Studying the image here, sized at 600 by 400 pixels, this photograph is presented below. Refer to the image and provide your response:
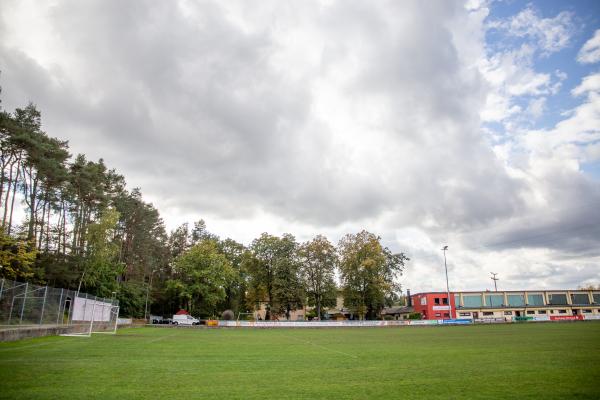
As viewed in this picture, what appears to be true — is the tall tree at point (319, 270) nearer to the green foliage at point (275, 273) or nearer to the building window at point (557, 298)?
the green foliage at point (275, 273)

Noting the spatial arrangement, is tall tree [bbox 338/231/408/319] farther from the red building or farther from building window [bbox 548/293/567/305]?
building window [bbox 548/293/567/305]

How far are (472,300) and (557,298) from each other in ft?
68.0

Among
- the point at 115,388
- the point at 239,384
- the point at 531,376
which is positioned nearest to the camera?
the point at 115,388

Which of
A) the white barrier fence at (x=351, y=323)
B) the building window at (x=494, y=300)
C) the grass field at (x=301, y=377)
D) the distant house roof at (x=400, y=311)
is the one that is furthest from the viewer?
the distant house roof at (x=400, y=311)

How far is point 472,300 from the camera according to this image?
83.3m

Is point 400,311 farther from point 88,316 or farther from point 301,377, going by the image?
point 301,377

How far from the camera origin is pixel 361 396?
7.85 meters

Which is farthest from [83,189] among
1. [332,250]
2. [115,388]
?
[115,388]

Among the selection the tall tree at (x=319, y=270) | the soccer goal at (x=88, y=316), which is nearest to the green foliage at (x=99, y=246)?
the soccer goal at (x=88, y=316)

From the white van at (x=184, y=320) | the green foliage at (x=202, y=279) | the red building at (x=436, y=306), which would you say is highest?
the green foliage at (x=202, y=279)

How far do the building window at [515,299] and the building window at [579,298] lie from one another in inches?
463

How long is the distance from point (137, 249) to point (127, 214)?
6.89 m

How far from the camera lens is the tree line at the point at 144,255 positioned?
41.3 meters

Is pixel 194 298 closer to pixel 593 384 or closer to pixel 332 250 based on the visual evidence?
pixel 332 250
